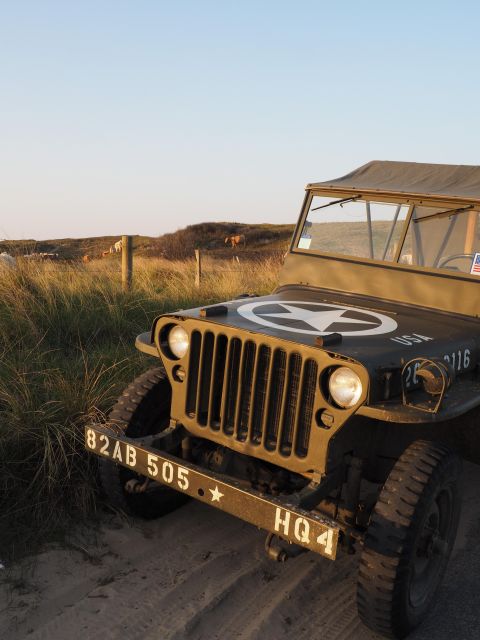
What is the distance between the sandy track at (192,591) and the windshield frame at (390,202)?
1620 millimetres

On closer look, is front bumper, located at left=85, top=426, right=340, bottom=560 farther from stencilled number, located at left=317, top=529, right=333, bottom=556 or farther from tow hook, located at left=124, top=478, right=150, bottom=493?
tow hook, located at left=124, top=478, right=150, bottom=493

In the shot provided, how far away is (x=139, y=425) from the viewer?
12.0 feet

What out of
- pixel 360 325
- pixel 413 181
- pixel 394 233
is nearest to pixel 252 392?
pixel 360 325

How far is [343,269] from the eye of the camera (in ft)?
13.7

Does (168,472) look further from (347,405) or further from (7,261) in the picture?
(7,261)

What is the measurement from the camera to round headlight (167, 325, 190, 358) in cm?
330

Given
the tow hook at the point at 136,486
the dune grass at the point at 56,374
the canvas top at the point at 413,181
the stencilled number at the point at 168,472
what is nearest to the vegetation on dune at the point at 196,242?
the dune grass at the point at 56,374

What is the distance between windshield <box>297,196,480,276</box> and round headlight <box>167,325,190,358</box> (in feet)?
4.70

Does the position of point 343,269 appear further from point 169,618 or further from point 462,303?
point 169,618

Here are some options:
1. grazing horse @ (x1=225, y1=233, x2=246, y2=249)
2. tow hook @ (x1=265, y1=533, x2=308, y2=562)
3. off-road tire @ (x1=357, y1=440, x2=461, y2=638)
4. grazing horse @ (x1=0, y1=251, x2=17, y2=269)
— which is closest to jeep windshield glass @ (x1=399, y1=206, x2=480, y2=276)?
off-road tire @ (x1=357, y1=440, x2=461, y2=638)

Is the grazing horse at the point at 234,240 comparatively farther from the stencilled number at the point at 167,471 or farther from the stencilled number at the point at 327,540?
the stencilled number at the point at 327,540

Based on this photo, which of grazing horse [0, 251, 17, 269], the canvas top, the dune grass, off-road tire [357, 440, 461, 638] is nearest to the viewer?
off-road tire [357, 440, 461, 638]

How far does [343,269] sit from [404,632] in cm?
215

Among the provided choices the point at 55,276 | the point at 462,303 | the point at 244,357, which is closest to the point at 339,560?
the point at 244,357
